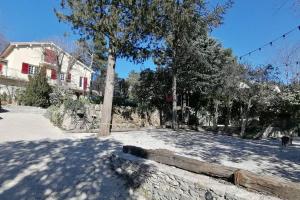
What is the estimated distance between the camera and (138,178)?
661cm

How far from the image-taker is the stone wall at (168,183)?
15.5 feet

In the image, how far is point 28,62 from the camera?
1374 inches

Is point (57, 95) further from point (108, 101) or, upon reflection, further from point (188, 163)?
point (188, 163)

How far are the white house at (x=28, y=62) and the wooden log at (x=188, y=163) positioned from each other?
2741 cm

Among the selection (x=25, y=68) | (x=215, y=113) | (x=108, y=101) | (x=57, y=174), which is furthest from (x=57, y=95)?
(x=57, y=174)

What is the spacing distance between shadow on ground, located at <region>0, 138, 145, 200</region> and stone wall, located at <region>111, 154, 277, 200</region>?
0.31 m

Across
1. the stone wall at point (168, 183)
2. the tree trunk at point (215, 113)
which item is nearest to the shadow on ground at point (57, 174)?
the stone wall at point (168, 183)

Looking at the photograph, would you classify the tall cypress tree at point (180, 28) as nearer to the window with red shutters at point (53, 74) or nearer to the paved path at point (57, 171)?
the paved path at point (57, 171)

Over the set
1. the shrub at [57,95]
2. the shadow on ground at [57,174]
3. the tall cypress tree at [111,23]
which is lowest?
the shadow on ground at [57,174]

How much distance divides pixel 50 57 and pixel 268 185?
3427 cm

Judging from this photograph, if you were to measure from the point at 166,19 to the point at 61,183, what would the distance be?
8547 millimetres

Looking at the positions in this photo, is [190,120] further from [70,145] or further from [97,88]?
[97,88]

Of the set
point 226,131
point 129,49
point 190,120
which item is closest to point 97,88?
point 190,120

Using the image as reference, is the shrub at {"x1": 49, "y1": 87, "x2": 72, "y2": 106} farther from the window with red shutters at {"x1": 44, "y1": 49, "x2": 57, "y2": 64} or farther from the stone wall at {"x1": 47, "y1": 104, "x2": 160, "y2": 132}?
the window with red shutters at {"x1": 44, "y1": 49, "x2": 57, "y2": 64}
